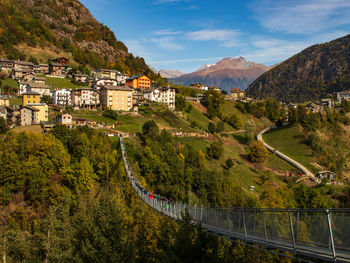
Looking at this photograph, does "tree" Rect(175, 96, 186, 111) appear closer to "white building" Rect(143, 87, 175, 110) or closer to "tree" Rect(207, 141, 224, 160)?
"white building" Rect(143, 87, 175, 110)

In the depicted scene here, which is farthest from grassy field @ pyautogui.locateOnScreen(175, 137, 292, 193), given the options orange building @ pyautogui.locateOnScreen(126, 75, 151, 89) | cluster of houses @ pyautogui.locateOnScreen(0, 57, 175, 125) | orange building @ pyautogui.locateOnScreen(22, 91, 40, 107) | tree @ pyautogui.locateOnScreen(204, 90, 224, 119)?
orange building @ pyautogui.locateOnScreen(126, 75, 151, 89)

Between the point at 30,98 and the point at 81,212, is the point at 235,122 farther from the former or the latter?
the point at 81,212

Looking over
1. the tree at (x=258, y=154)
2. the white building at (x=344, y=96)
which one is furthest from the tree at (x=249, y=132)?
the white building at (x=344, y=96)

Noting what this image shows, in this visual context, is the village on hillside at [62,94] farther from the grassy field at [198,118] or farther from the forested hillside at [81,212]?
the forested hillside at [81,212]

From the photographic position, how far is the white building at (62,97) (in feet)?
225

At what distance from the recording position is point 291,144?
78.6 m

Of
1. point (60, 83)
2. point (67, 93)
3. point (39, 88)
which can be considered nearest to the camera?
point (67, 93)

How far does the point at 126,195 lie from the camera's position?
3809cm

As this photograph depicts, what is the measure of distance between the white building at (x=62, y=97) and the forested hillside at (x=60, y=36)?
31.4 metres

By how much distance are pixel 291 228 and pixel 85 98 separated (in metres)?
66.0

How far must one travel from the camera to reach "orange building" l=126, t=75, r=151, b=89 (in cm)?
9766

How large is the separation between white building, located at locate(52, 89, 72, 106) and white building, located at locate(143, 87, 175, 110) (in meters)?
23.7

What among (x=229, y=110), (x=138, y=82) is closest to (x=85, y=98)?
(x=138, y=82)

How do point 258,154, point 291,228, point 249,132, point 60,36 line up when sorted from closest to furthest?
point 291,228, point 258,154, point 249,132, point 60,36
